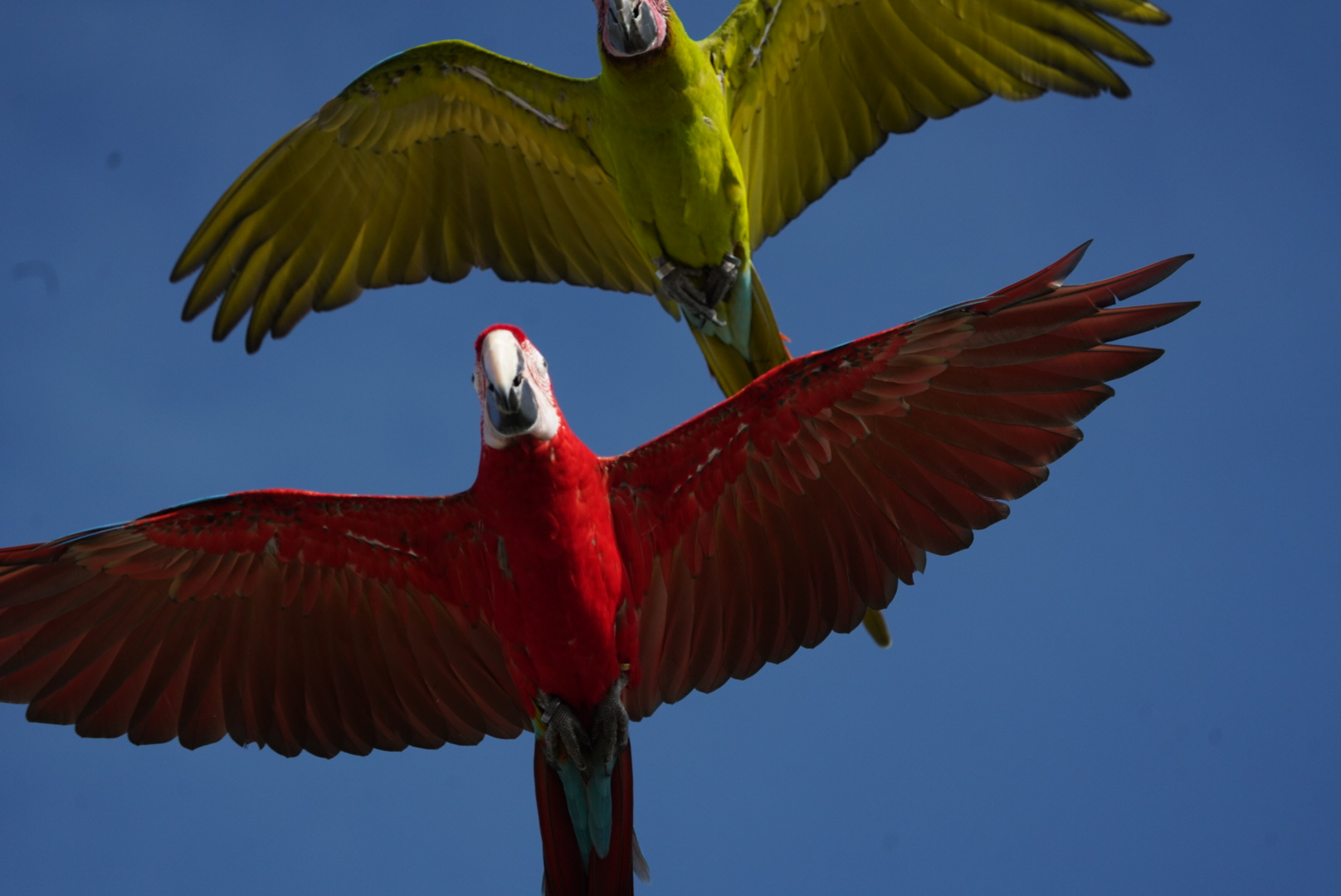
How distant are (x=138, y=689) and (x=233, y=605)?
580mm

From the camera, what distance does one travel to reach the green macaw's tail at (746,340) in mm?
6523

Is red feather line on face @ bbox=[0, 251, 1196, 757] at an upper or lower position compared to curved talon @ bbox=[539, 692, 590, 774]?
upper

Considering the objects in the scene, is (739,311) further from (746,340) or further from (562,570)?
(562,570)

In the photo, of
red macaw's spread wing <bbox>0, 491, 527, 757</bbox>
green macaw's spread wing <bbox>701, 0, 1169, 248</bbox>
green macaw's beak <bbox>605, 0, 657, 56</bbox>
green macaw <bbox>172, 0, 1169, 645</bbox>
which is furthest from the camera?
green macaw's spread wing <bbox>701, 0, 1169, 248</bbox>

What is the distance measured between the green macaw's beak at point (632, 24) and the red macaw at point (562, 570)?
2002mm

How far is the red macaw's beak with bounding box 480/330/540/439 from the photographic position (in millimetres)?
4684

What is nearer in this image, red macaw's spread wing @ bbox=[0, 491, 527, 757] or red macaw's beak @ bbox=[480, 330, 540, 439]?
red macaw's beak @ bbox=[480, 330, 540, 439]

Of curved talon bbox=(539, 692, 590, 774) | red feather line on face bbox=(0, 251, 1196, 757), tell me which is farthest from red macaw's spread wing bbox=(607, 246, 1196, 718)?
curved talon bbox=(539, 692, 590, 774)

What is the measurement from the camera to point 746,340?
21.5ft

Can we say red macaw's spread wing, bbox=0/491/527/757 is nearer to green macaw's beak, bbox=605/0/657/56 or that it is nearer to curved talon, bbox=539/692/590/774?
curved talon, bbox=539/692/590/774

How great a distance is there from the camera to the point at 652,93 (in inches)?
238

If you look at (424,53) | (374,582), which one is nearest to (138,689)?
(374,582)

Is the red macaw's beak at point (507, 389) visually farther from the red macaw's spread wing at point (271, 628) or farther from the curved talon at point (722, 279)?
the curved talon at point (722, 279)

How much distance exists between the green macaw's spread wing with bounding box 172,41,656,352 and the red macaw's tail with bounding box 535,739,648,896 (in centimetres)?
330
